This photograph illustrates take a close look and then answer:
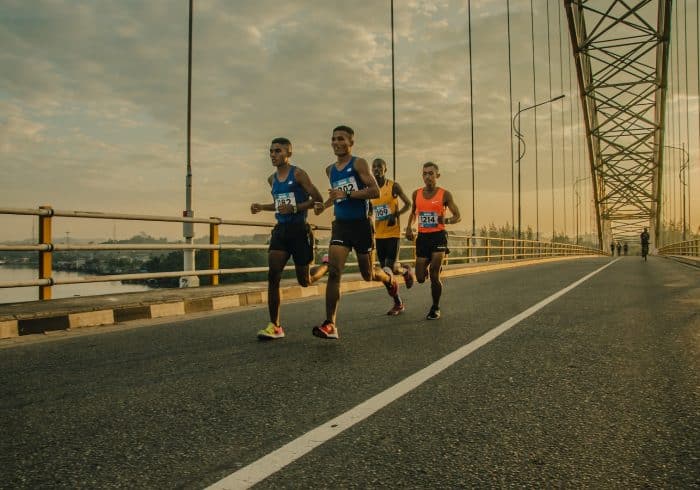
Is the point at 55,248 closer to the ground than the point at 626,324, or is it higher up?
higher up

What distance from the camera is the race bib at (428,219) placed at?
25.3 feet

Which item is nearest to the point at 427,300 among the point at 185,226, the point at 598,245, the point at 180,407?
the point at 180,407

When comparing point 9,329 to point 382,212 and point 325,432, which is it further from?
point 382,212

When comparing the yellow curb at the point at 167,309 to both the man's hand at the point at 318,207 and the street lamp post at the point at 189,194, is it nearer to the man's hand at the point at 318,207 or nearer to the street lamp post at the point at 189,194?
the man's hand at the point at 318,207

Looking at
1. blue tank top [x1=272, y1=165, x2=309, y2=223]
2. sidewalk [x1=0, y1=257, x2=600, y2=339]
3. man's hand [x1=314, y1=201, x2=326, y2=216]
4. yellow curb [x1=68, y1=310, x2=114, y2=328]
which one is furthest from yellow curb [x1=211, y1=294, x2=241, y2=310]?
man's hand [x1=314, y1=201, x2=326, y2=216]

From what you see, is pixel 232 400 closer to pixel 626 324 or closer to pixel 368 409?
pixel 368 409

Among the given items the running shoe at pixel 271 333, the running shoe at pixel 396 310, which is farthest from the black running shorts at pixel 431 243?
the running shoe at pixel 271 333

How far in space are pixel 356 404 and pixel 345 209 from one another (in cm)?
Answer: 284

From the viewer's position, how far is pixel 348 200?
589 cm

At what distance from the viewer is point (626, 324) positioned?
6.52 metres

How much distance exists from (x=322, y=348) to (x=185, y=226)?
47.6 feet

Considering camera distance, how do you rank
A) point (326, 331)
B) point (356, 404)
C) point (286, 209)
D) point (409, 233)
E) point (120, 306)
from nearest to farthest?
point (356, 404) → point (326, 331) → point (286, 209) → point (120, 306) → point (409, 233)

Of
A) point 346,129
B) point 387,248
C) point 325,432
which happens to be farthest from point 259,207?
point 325,432

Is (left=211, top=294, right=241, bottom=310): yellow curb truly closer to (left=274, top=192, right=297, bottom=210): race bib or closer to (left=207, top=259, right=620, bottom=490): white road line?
(left=274, top=192, right=297, bottom=210): race bib
